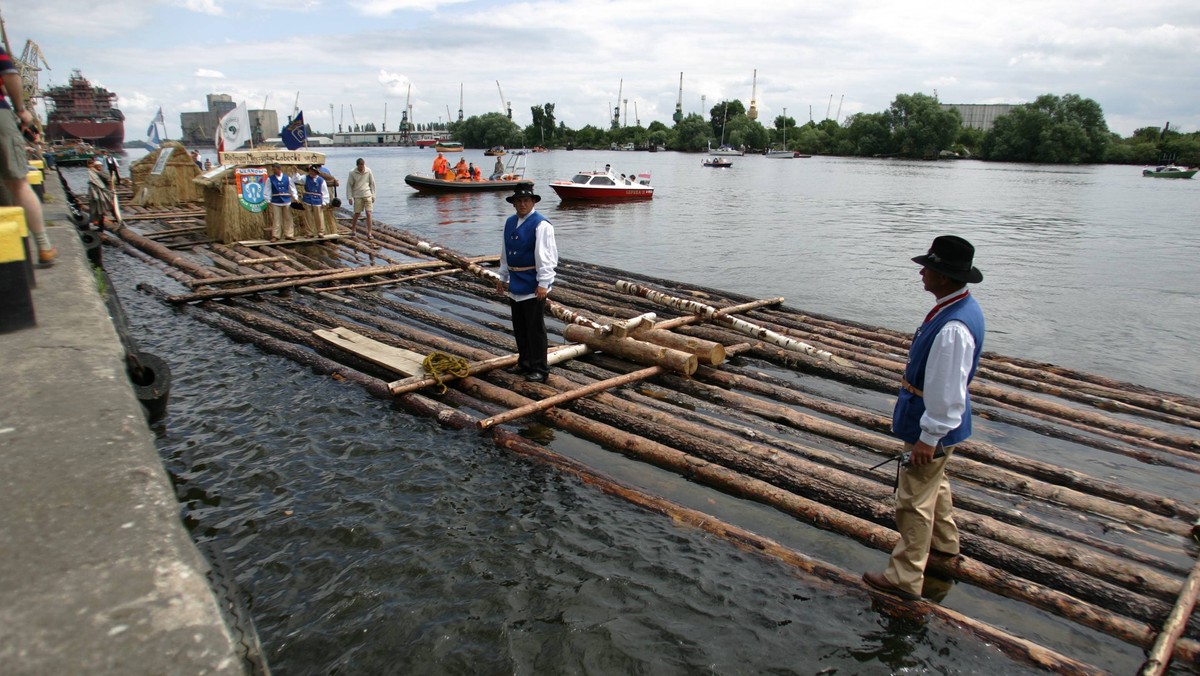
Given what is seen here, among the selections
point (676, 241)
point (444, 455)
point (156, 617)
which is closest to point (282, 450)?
point (444, 455)

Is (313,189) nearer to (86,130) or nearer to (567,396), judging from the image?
(567,396)

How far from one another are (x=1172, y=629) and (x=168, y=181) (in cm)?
2840

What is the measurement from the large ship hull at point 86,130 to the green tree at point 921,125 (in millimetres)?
119309

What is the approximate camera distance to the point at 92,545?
2562mm

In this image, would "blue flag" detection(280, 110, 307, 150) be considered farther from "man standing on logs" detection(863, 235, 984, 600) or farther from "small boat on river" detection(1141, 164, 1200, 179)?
"small boat on river" detection(1141, 164, 1200, 179)

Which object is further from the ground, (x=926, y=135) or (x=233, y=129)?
(x=926, y=135)

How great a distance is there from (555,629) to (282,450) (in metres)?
3.49

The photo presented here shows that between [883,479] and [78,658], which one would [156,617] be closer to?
[78,658]

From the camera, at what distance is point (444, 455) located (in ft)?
20.0

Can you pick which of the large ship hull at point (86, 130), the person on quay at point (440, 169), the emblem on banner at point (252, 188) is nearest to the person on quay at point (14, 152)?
the emblem on banner at point (252, 188)

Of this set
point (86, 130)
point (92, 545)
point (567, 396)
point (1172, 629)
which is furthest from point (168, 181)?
point (86, 130)

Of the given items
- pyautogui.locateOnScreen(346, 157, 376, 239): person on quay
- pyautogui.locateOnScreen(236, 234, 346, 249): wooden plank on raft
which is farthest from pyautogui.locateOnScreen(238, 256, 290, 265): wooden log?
pyautogui.locateOnScreen(346, 157, 376, 239): person on quay

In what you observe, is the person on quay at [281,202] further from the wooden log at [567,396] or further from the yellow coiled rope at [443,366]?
the wooden log at [567,396]

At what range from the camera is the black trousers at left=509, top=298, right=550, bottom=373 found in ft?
23.8
